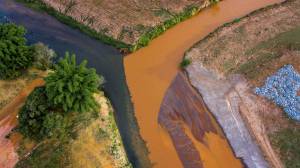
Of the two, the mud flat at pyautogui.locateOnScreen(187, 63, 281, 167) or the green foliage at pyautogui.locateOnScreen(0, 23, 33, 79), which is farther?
the green foliage at pyautogui.locateOnScreen(0, 23, 33, 79)

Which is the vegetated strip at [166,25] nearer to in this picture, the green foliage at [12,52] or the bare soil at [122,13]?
the bare soil at [122,13]

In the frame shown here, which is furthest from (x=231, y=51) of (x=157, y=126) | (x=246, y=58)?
(x=157, y=126)

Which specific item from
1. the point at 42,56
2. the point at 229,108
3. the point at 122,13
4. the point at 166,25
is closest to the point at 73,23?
the point at 122,13

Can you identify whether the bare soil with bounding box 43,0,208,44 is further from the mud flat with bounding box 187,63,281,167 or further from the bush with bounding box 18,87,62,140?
the bush with bounding box 18,87,62,140

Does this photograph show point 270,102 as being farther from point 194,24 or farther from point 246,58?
point 194,24

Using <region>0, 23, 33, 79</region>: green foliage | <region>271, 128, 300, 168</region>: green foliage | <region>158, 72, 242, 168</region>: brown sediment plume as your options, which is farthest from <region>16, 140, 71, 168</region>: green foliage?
<region>271, 128, 300, 168</region>: green foliage

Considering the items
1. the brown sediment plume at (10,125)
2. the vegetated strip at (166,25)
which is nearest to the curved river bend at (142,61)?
the vegetated strip at (166,25)

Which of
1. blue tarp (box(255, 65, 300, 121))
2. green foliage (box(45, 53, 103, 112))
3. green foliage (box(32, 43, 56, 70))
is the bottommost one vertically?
blue tarp (box(255, 65, 300, 121))
